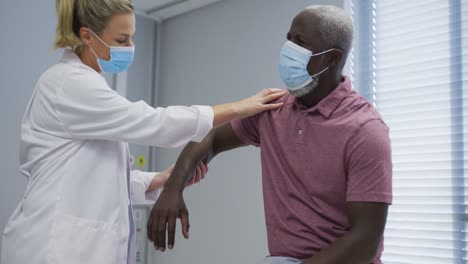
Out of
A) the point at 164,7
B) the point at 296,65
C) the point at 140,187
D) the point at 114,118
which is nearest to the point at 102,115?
the point at 114,118

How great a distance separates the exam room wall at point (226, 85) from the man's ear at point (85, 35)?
1480 millimetres

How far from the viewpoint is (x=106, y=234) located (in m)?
1.43

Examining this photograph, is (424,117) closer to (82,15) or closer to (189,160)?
(189,160)

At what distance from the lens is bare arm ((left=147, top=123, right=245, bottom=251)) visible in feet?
4.68

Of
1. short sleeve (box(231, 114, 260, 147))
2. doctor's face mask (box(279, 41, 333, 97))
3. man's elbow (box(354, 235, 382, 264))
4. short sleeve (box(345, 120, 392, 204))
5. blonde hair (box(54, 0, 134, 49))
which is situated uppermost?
blonde hair (box(54, 0, 134, 49))

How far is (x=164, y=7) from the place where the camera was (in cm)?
359

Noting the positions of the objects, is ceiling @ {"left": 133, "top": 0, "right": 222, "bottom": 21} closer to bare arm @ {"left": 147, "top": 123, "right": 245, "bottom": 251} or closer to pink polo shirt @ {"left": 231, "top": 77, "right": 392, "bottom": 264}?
bare arm @ {"left": 147, "top": 123, "right": 245, "bottom": 251}

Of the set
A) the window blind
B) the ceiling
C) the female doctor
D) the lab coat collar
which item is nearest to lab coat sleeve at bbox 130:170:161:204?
the female doctor

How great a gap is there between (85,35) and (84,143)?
34 cm

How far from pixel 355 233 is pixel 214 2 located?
2468 millimetres

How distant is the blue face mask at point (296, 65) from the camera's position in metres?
1.48

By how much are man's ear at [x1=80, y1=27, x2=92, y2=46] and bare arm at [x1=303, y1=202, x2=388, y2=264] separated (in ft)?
2.98

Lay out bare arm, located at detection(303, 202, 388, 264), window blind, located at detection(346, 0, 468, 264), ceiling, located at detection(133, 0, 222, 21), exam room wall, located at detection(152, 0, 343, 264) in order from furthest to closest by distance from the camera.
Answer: ceiling, located at detection(133, 0, 222, 21)
exam room wall, located at detection(152, 0, 343, 264)
window blind, located at detection(346, 0, 468, 264)
bare arm, located at detection(303, 202, 388, 264)

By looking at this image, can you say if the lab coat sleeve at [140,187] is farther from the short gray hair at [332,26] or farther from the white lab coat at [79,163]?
the short gray hair at [332,26]
